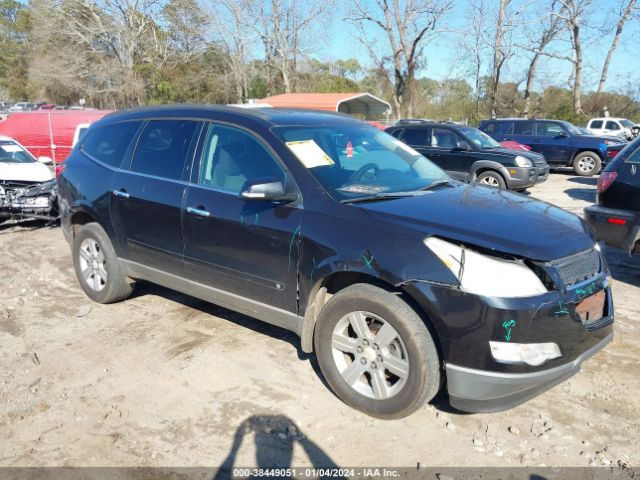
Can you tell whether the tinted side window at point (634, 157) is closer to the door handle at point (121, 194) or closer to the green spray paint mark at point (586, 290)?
the green spray paint mark at point (586, 290)

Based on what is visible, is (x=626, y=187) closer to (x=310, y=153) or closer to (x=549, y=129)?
(x=310, y=153)

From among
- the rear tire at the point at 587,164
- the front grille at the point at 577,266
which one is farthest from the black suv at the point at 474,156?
the front grille at the point at 577,266

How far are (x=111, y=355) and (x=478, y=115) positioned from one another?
3758cm

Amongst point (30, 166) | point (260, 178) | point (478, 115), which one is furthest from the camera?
point (478, 115)

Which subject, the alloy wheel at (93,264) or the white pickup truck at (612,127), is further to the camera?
the white pickup truck at (612,127)

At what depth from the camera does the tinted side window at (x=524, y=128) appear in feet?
55.7

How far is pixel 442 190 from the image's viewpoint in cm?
383

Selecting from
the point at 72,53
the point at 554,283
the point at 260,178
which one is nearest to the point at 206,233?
the point at 260,178

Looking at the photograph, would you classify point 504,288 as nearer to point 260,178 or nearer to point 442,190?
point 442,190

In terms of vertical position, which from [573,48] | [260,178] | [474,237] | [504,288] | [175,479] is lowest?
[175,479]

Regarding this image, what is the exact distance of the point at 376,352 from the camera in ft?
10.3

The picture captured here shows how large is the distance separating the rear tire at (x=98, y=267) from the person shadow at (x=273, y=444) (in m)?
2.33

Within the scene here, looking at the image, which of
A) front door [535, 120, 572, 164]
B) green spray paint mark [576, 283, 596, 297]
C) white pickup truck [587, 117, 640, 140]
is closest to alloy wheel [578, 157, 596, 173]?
front door [535, 120, 572, 164]

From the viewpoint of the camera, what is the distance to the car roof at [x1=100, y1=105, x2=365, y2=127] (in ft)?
13.0
